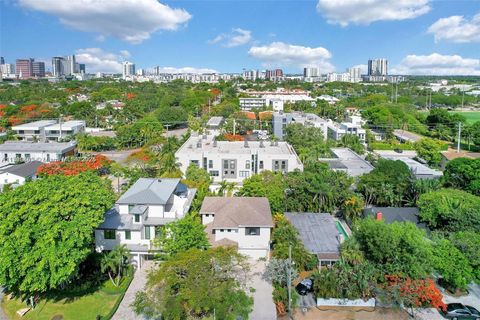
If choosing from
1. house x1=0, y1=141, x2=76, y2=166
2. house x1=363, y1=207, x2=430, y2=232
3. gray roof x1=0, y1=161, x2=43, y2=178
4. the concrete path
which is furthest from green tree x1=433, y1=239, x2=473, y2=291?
house x1=0, y1=141, x2=76, y2=166

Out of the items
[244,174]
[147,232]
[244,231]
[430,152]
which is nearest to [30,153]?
[244,174]

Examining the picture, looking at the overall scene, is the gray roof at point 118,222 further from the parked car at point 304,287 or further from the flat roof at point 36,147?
the flat roof at point 36,147

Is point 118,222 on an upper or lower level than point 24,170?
lower

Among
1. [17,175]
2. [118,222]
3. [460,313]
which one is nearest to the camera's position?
[460,313]

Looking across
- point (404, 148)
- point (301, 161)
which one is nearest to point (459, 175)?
point (301, 161)

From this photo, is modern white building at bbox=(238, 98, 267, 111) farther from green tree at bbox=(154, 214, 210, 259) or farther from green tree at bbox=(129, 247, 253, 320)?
green tree at bbox=(129, 247, 253, 320)

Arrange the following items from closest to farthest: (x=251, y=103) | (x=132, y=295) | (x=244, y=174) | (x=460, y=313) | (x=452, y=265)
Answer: (x=460, y=313), (x=452, y=265), (x=132, y=295), (x=244, y=174), (x=251, y=103)

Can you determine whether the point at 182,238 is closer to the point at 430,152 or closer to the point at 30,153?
the point at 30,153

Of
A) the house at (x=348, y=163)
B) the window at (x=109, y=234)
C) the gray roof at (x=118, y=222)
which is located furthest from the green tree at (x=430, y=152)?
the window at (x=109, y=234)
